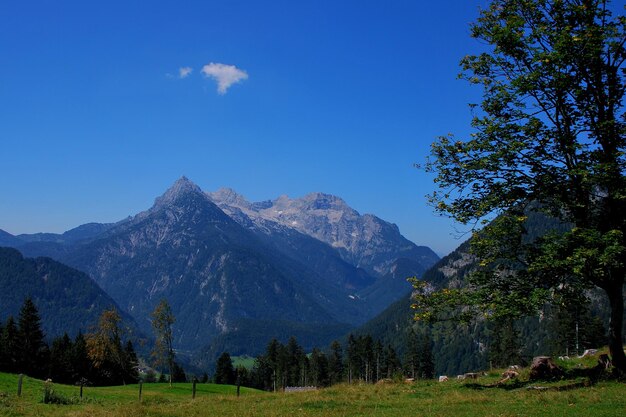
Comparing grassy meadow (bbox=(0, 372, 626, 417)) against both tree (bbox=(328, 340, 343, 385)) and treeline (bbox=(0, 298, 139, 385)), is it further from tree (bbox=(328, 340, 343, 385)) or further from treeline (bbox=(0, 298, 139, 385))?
tree (bbox=(328, 340, 343, 385))

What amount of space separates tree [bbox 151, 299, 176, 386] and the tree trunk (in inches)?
2677

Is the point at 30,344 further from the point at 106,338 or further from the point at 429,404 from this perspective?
the point at 429,404

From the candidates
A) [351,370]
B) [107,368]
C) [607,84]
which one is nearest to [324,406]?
[607,84]

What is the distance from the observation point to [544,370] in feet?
99.1

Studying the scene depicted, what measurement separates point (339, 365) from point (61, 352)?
3275 inches

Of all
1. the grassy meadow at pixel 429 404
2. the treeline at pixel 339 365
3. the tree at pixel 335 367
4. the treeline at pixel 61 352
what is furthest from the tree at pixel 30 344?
the tree at pixel 335 367

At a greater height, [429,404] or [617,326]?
[617,326]

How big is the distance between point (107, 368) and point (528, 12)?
108 metres

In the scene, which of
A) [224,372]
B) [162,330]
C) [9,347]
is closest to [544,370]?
[162,330]

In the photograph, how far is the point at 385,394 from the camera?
30.8 m

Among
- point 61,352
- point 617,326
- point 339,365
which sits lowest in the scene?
point 339,365

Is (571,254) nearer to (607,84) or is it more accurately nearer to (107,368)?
(607,84)

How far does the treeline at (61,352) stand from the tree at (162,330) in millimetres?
A: 10232

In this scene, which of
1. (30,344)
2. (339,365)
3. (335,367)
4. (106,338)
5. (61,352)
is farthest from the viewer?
(339,365)
